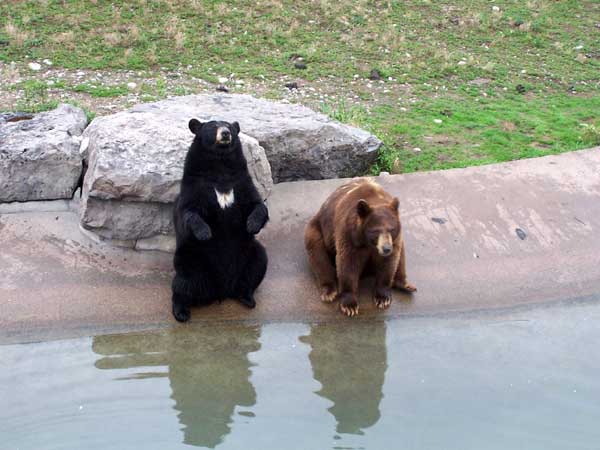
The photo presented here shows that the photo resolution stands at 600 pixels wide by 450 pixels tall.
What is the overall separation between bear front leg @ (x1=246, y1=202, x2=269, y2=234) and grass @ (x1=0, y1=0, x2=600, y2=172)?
2647mm

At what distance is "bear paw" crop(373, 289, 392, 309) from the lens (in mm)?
6043

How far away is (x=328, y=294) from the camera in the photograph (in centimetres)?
612

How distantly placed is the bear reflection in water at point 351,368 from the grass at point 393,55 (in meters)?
2.84

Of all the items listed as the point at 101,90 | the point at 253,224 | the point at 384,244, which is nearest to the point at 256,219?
the point at 253,224

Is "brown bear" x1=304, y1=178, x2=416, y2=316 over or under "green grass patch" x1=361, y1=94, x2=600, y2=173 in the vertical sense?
over

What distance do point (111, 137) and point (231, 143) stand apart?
1433 mm

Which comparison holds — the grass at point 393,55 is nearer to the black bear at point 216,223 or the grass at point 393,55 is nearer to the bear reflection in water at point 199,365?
the black bear at point 216,223

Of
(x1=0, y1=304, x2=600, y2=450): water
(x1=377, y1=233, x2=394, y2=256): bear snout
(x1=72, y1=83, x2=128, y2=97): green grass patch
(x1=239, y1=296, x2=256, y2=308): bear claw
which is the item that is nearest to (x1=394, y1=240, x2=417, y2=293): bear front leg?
(x1=0, y1=304, x2=600, y2=450): water

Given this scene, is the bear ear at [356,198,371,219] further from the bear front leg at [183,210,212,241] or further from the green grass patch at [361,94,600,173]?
the green grass patch at [361,94,600,173]

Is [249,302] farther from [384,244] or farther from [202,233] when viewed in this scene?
[384,244]

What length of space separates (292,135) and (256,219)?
78.4 inches

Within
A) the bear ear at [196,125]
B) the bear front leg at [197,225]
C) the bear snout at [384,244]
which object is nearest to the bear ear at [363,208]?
the bear snout at [384,244]

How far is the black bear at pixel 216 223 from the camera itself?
5789mm


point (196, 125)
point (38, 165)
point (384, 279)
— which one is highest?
point (196, 125)
